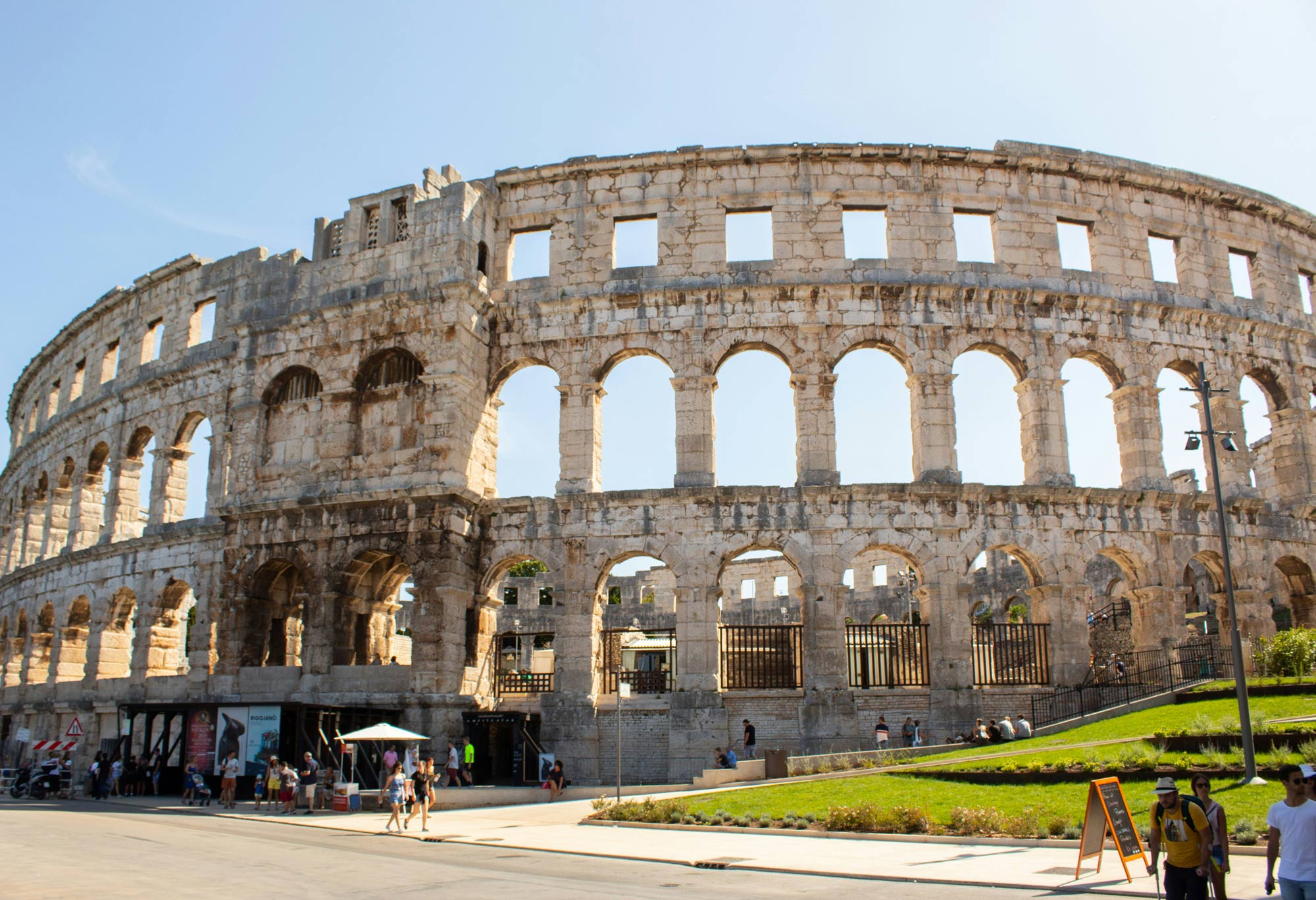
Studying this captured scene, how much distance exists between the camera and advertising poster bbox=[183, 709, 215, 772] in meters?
21.8

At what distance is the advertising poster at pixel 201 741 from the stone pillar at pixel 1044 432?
19734mm

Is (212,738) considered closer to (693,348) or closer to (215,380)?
(215,380)

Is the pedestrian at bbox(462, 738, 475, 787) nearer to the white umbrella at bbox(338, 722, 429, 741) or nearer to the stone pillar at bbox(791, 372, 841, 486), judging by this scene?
the white umbrella at bbox(338, 722, 429, 741)

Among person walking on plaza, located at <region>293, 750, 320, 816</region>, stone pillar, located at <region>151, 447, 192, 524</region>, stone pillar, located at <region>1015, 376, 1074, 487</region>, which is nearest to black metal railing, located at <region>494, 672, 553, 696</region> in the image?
person walking on plaza, located at <region>293, 750, 320, 816</region>

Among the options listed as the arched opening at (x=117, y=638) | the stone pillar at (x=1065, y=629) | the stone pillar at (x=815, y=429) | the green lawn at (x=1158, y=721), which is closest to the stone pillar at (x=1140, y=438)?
the stone pillar at (x=1065, y=629)

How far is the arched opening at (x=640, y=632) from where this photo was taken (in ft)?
84.3

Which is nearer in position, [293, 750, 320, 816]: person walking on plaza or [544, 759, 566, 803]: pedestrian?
[293, 750, 320, 816]: person walking on plaza

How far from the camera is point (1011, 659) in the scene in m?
25.2

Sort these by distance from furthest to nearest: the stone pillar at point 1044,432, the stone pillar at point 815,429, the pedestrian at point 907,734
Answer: the stone pillar at point 1044,432, the stone pillar at point 815,429, the pedestrian at point 907,734

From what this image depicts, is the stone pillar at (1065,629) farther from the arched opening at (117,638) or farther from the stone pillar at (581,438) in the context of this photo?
the arched opening at (117,638)

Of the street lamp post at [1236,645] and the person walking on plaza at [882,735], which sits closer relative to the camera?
the street lamp post at [1236,645]

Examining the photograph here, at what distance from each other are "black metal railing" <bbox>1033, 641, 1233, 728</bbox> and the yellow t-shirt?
1514 cm

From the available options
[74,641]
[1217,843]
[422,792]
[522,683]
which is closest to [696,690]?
[522,683]

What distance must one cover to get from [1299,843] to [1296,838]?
36 mm
